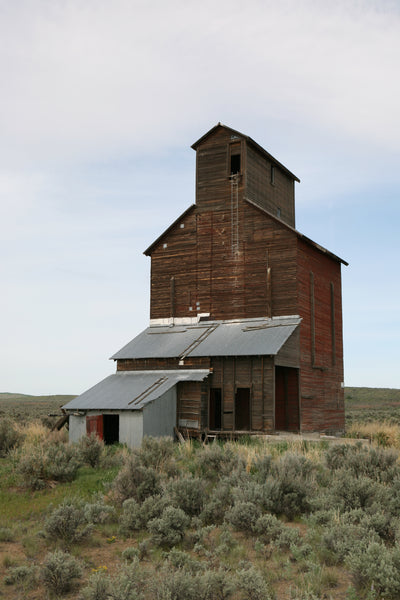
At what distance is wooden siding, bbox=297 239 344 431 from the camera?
28031mm

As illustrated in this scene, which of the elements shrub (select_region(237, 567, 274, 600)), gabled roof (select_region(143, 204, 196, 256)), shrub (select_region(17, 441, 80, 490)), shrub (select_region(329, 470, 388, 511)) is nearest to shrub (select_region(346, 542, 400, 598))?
shrub (select_region(237, 567, 274, 600))

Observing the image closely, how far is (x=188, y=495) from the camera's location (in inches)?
457

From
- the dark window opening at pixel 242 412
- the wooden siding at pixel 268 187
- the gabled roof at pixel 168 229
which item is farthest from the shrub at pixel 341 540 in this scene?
the gabled roof at pixel 168 229

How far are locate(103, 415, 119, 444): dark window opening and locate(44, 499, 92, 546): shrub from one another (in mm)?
15886

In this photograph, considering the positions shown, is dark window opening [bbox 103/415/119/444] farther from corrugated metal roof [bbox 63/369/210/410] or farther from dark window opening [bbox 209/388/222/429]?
dark window opening [bbox 209/388/222/429]

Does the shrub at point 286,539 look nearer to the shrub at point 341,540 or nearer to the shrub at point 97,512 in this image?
the shrub at point 341,540

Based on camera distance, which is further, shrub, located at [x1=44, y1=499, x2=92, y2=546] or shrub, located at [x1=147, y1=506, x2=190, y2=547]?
shrub, located at [x1=44, y1=499, x2=92, y2=546]

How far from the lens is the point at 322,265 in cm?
3106

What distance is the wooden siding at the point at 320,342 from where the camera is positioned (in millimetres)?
28031

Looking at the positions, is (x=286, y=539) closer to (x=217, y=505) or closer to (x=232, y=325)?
(x=217, y=505)

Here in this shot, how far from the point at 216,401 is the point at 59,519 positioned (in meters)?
17.2

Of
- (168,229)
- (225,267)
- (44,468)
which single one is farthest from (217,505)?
(168,229)

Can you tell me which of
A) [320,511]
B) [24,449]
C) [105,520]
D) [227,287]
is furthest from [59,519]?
[227,287]

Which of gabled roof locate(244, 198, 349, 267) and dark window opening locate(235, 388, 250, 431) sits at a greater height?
gabled roof locate(244, 198, 349, 267)
